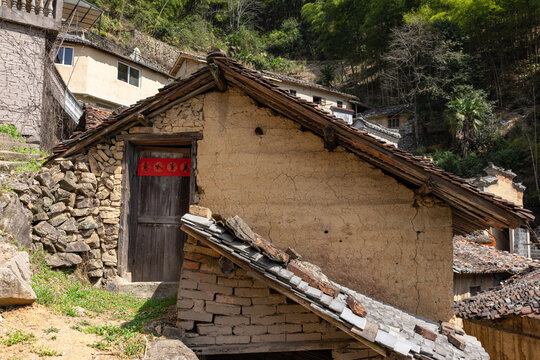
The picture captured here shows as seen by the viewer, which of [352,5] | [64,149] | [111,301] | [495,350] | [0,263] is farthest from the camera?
[352,5]

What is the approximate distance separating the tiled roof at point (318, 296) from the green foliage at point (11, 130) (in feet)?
25.7

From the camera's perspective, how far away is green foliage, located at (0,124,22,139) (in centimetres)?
986

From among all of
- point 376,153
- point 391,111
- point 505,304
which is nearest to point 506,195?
point 505,304

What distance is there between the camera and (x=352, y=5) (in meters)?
44.6

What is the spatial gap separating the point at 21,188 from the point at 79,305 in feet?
7.95

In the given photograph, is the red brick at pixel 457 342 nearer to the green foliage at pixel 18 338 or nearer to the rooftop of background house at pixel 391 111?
the green foliage at pixel 18 338

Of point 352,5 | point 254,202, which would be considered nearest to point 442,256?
point 254,202

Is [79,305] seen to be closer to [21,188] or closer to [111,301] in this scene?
[111,301]

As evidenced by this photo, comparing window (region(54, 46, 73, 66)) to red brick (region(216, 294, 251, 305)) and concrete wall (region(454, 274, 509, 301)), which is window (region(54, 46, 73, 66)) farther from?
concrete wall (region(454, 274, 509, 301))

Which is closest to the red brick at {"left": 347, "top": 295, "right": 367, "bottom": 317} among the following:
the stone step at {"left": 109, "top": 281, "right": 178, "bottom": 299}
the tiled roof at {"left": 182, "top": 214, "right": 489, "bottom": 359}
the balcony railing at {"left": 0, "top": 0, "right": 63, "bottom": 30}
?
the tiled roof at {"left": 182, "top": 214, "right": 489, "bottom": 359}

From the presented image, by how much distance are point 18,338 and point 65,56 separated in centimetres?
2093

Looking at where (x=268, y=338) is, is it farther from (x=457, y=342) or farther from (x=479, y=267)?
(x=479, y=267)

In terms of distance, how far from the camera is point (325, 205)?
6379 mm

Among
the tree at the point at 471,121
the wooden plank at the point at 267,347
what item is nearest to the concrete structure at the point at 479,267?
the wooden plank at the point at 267,347
